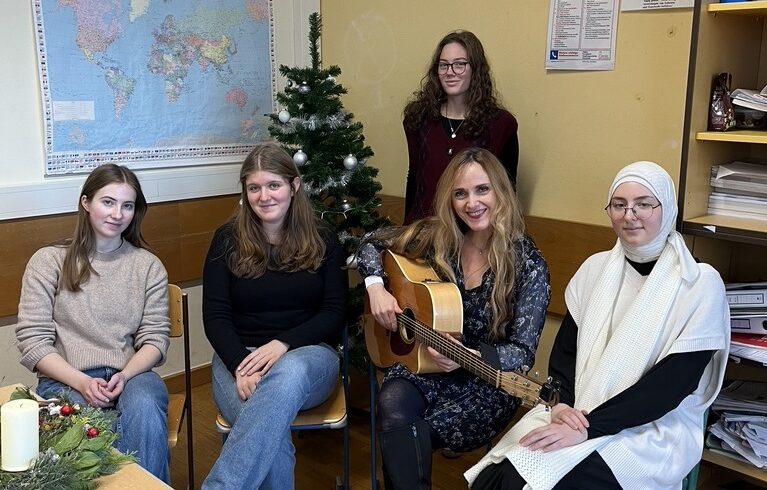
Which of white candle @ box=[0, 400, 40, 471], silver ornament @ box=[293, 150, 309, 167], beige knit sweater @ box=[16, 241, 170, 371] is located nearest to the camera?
white candle @ box=[0, 400, 40, 471]

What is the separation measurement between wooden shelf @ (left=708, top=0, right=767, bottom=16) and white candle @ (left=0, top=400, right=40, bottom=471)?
195 cm

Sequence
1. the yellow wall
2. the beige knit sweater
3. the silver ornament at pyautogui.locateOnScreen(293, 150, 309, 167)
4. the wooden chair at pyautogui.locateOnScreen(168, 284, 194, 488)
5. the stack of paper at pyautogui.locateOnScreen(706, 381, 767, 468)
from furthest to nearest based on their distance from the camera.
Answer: the silver ornament at pyautogui.locateOnScreen(293, 150, 309, 167) → the yellow wall → the wooden chair at pyautogui.locateOnScreen(168, 284, 194, 488) → the beige knit sweater → the stack of paper at pyautogui.locateOnScreen(706, 381, 767, 468)

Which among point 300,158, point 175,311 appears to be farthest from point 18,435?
point 300,158

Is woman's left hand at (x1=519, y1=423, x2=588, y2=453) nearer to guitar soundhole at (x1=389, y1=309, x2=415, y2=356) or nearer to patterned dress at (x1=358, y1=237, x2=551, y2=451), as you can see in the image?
patterned dress at (x1=358, y1=237, x2=551, y2=451)

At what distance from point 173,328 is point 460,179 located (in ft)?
3.47

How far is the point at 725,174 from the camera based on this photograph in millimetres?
2170

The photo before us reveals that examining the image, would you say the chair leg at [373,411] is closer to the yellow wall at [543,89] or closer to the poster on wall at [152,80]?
the yellow wall at [543,89]

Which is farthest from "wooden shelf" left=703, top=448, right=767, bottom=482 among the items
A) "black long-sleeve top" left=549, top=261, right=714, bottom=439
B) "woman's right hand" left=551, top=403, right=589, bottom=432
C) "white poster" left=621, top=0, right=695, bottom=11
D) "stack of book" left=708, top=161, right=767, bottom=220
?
"white poster" left=621, top=0, right=695, bottom=11

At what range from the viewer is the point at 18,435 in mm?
1403

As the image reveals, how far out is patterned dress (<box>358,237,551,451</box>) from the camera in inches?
82.3

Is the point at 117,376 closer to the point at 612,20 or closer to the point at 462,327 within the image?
the point at 462,327

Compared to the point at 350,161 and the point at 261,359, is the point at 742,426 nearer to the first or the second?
the point at 261,359

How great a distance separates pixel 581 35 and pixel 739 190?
33.7 inches

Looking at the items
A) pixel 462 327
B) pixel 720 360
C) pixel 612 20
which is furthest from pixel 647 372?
pixel 612 20
